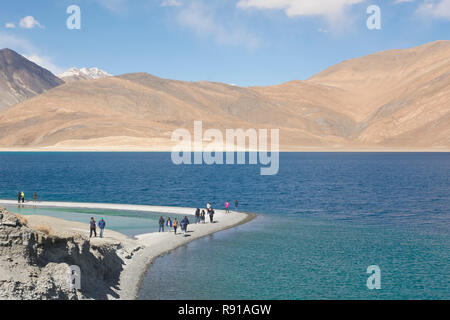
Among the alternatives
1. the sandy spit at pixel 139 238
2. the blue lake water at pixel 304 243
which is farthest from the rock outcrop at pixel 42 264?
the blue lake water at pixel 304 243

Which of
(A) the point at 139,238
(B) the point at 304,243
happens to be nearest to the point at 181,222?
(A) the point at 139,238

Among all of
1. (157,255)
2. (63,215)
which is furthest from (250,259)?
(63,215)

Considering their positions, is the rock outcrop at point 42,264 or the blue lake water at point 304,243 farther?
the blue lake water at point 304,243

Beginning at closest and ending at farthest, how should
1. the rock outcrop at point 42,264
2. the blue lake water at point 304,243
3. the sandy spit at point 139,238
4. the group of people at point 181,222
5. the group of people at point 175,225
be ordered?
the rock outcrop at point 42,264, the blue lake water at point 304,243, the sandy spit at point 139,238, the group of people at point 175,225, the group of people at point 181,222

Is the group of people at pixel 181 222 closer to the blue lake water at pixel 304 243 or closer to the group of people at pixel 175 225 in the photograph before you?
the group of people at pixel 175 225

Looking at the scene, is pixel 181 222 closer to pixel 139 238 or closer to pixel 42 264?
pixel 139 238

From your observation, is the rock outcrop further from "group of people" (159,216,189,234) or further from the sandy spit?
"group of people" (159,216,189,234)

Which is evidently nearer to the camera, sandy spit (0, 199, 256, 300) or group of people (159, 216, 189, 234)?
sandy spit (0, 199, 256, 300)

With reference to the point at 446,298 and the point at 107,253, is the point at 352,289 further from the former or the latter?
the point at 107,253

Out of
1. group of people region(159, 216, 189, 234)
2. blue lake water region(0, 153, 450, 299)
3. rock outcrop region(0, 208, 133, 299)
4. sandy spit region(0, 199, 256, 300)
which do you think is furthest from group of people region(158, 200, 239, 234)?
rock outcrop region(0, 208, 133, 299)

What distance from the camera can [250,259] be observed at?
110 feet
